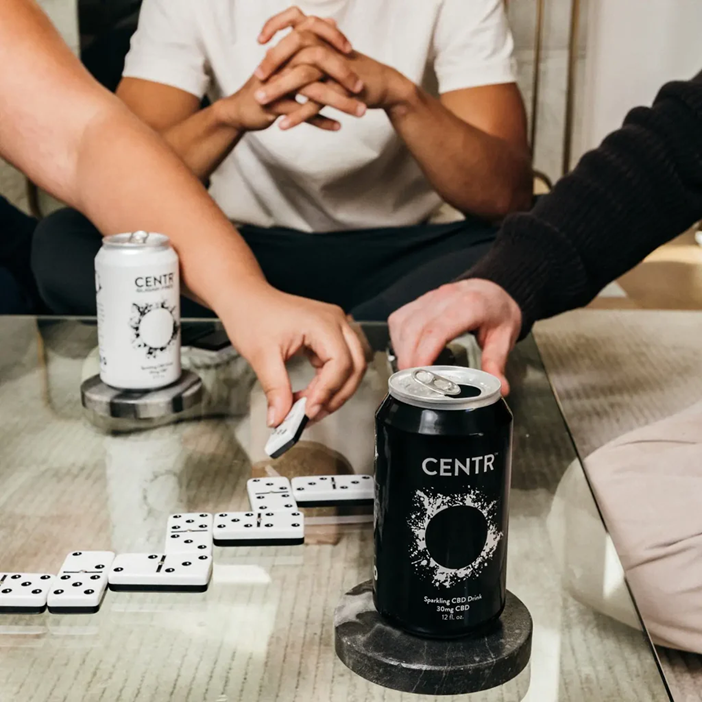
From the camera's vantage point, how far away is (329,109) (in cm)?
187

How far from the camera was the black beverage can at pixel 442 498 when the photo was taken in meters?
0.49

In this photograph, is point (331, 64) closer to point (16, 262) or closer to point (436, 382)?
point (16, 262)

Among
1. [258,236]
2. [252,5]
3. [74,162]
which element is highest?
[252,5]

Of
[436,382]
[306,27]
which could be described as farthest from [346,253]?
[436,382]

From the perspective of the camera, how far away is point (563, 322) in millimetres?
2371

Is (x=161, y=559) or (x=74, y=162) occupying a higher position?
(x=74, y=162)

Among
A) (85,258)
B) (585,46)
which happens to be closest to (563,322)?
(585,46)

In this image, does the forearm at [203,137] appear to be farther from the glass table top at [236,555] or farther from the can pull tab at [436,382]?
the can pull tab at [436,382]

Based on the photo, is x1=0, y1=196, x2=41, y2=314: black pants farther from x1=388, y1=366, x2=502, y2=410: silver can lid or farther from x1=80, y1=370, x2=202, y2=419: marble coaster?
x1=388, y1=366, x2=502, y2=410: silver can lid

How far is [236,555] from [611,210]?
29.0 inches

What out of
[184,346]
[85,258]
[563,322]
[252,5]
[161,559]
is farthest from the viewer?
[563,322]

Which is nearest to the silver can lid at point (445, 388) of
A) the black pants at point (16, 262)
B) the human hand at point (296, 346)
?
the human hand at point (296, 346)

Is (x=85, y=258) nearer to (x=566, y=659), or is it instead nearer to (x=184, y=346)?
(x=184, y=346)

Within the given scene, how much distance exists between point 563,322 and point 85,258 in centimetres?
127
